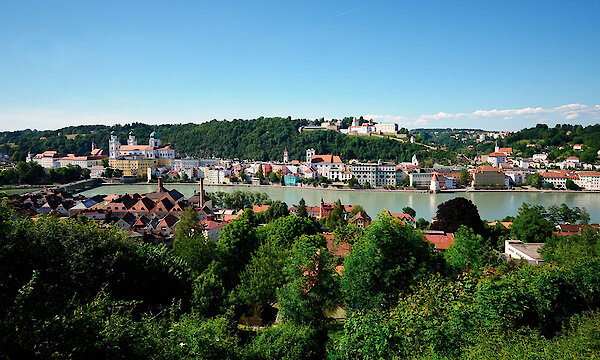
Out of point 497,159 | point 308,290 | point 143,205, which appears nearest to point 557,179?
point 497,159

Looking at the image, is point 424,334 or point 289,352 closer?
point 424,334

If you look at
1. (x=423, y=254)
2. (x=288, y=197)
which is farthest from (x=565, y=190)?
(x=423, y=254)

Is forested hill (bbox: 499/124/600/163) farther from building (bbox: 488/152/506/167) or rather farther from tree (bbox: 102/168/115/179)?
tree (bbox: 102/168/115/179)

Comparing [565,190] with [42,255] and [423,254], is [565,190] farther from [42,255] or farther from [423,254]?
[42,255]

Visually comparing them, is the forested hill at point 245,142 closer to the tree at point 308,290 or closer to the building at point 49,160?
the building at point 49,160

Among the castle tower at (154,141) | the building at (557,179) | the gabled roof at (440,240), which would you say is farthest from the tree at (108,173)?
the building at (557,179)

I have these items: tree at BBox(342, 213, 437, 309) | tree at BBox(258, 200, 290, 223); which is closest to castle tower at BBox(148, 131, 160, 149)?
tree at BBox(258, 200, 290, 223)

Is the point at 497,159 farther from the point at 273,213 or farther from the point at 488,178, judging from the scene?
the point at 273,213
